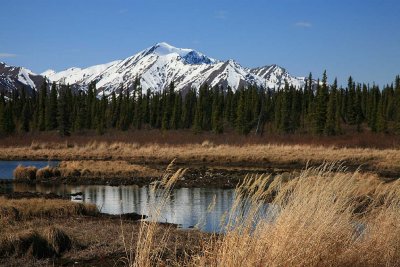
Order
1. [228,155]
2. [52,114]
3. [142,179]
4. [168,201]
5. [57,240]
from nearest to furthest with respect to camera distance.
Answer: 1. [57,240]
2. [168,201]
3. [142,179]
4. [228,155]
5. [52,114]

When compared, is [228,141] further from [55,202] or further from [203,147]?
[55,202]

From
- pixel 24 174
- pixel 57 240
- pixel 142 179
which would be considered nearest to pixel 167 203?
pixel 57 240

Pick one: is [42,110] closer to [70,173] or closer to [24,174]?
[70,173]

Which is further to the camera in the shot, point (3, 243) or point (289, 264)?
point (3, 243)

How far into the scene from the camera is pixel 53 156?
147 feet

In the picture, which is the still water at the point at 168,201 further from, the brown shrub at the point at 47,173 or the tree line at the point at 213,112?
the tree line at the point at 213,112

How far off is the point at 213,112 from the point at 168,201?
76.9m

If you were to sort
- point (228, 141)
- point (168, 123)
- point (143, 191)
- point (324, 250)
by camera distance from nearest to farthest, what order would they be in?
point (324, 250) < point (143, 191) < point (228, 141) < point (168, 123)

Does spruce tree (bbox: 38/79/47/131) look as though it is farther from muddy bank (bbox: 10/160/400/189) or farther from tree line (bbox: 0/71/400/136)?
muddy bank (bbox: 10/160/400/189)

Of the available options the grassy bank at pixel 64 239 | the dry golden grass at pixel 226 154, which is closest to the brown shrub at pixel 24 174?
the dry golden grass at pixel 226 154

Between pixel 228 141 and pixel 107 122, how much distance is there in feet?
170

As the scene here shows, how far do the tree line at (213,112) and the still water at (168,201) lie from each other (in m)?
52.5

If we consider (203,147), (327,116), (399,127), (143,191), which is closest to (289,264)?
(143,191)

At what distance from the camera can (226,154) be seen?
1609 inches
